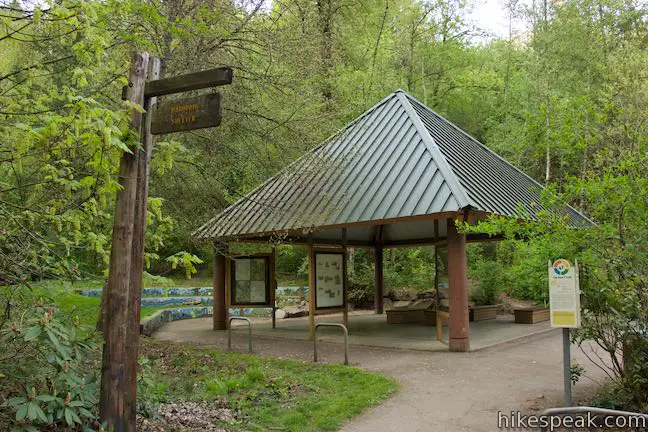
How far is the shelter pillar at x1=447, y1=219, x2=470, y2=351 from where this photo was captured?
32.7 feet

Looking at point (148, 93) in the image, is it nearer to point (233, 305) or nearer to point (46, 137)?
point (46, 137)

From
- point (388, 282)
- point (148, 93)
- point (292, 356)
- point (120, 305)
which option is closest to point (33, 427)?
point (120, 305)

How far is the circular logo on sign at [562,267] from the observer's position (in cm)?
546

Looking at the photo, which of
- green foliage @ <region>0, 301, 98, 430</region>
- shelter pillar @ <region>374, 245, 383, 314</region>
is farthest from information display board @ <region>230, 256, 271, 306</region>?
green foliage @ <region>0, 301, 98, 430</region>

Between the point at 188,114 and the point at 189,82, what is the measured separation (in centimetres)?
29

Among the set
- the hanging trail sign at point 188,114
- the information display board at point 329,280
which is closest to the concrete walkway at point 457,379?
the information display board at point 329,280

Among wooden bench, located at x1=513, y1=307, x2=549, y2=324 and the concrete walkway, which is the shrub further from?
the concrete walkway

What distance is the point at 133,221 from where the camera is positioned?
4.80 m

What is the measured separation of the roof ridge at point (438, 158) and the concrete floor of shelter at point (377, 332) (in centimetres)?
295

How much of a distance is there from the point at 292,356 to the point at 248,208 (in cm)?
457

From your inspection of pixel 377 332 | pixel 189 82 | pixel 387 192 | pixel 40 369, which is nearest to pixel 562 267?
pixel 189 82

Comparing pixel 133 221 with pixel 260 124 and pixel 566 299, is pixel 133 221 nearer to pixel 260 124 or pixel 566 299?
pixel 566 299

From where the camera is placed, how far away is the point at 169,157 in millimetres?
4945

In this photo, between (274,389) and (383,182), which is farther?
(383,182)
